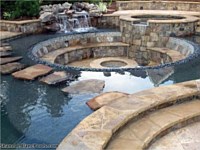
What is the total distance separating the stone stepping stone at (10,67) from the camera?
595cm

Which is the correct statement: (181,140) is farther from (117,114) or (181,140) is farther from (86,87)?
(86,87)

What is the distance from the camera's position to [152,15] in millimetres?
11461

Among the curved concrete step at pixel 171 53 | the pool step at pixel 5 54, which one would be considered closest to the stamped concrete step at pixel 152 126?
the curved concrete step at pixel 171 53

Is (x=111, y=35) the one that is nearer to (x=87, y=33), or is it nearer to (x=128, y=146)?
(x=87, y=33)

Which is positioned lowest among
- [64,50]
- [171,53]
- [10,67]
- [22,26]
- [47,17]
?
[171,53]

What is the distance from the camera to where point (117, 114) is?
137 inches

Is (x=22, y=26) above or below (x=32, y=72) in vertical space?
above

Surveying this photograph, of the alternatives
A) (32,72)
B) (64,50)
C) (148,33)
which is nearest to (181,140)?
(32,72)

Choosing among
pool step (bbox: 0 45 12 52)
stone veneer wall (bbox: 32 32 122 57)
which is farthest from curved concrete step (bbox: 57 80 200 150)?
stone veneer wall (bbox: 32 32 122 57)

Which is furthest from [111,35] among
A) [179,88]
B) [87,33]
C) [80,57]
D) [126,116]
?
[126,116]

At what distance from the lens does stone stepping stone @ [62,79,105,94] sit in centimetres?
499

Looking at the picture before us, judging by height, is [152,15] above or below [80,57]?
above

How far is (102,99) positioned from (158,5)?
970 cm

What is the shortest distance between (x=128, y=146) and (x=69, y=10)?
8.47 meters
